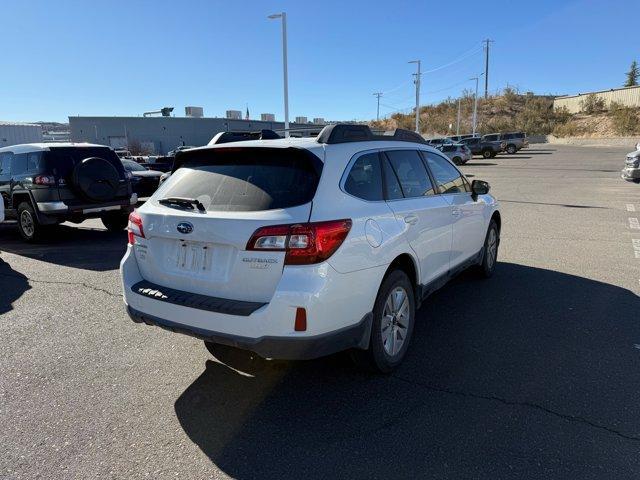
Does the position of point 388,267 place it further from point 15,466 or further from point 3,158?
point 3,158

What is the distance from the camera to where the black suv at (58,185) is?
884cm

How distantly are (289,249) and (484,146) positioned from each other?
4284cm

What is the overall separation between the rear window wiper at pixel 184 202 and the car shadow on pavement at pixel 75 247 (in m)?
4.04

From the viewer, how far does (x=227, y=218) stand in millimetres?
3072

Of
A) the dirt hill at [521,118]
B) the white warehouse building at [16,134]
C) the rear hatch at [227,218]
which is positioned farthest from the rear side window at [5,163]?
the dirt hill at [521,118]

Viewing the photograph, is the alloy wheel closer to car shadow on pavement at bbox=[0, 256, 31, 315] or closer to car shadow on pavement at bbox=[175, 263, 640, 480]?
car shadow on pavement at bbox=[175, 263, 640, 480]

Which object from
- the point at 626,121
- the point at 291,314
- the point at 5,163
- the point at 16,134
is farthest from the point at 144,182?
the point at 626,121

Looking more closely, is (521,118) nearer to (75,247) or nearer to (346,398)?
(75,247)

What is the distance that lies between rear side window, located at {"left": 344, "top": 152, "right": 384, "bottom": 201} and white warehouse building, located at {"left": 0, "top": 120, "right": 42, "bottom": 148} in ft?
134

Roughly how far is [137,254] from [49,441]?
136 cm

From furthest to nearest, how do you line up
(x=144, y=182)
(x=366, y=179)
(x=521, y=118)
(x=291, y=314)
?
(x=521, y=118), (x=144, y=182), (x=366, y=179), (x=291, y=314)

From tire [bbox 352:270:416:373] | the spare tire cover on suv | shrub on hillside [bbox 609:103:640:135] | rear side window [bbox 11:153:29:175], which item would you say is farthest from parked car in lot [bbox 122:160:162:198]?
shrub on hillside [bbox 609:103:640:135]

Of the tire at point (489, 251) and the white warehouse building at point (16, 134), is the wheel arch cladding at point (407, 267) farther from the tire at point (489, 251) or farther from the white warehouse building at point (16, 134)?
the white warehouse building at point (16, 134)

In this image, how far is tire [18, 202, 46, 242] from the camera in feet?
29.9
